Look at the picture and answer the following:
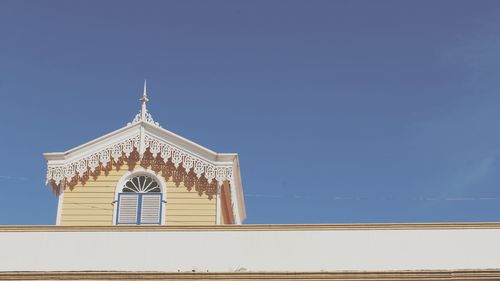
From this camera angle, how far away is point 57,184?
79.2 feet

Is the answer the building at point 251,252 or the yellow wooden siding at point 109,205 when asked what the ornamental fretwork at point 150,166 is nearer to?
the yellow wooden siding at point 109,205

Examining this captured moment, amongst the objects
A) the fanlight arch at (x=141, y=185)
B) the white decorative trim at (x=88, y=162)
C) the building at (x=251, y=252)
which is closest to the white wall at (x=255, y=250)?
the building at (x=251, y=252)

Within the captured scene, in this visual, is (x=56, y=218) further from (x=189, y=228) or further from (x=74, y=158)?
(x=189, y=228)

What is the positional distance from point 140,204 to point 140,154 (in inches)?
57.0

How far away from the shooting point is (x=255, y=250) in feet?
65.1

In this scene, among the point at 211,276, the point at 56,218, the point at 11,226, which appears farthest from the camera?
the point at 56,218

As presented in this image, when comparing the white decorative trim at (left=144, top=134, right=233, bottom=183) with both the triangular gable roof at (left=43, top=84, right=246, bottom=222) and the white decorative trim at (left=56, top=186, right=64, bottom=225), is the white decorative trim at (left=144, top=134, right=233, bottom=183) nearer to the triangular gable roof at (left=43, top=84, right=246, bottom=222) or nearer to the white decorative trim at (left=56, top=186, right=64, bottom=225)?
the triangular gable roof at (left=43, top=84, right=246, bottom=222)

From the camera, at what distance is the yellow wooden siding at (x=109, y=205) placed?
2381 centimetres

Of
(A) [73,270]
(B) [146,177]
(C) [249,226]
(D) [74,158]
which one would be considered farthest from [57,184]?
(C) [249,226]

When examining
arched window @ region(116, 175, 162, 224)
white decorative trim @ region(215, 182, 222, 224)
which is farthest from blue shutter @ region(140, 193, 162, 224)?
white decorative trim @ region(215, 182, 222, 224)

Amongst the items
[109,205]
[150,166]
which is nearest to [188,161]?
[150,166]

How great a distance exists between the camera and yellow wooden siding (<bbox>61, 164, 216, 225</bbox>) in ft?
78.1

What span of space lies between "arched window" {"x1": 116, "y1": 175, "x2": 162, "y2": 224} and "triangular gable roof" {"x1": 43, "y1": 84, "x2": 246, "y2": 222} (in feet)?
2.92

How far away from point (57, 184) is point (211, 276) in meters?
7.03
